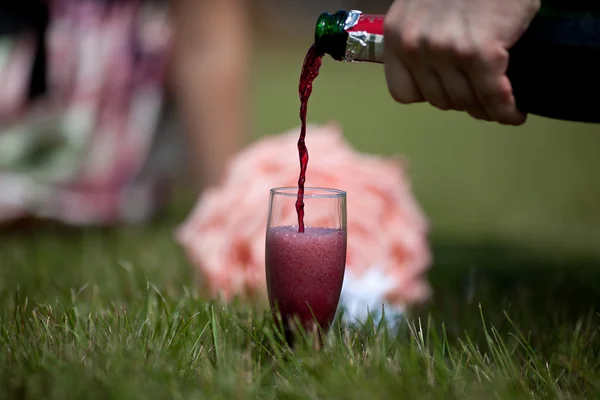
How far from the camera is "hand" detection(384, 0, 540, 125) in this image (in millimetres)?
1408

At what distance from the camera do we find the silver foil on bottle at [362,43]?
1.54 m

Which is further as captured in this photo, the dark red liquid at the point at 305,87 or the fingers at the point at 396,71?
the dark red liquid at the point at 305,87

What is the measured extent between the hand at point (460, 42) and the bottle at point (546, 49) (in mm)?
59

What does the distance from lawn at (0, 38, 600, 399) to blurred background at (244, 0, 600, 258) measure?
0.03 meters

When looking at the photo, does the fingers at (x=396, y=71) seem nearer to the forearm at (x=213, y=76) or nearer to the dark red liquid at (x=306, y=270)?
the dark red liquid at (x=306, y=270)

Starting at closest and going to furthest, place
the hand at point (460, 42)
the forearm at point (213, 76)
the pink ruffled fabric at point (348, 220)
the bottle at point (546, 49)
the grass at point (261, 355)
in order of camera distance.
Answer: the grass at point (261, 355)
the hand at point (460, 42)
the bottle at point (546, 49)
the pink ruffled fabric at point (348, 220)
the forearm at point (213, 76)

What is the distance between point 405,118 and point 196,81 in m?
5.11

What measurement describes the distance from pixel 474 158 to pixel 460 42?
18.2 feet

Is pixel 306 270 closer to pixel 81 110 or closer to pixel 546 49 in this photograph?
pixel 546 49

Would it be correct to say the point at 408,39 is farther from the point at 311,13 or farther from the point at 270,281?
the point at 311,13

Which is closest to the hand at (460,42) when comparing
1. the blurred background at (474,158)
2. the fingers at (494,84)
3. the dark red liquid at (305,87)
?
the fingers at (494,84)

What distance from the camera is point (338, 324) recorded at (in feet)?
5.23

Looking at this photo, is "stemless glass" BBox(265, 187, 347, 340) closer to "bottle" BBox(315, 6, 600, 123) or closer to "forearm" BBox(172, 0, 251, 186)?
"bottle" BBox(315, 6, 600, 123)

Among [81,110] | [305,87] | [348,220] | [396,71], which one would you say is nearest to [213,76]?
[81,110]
